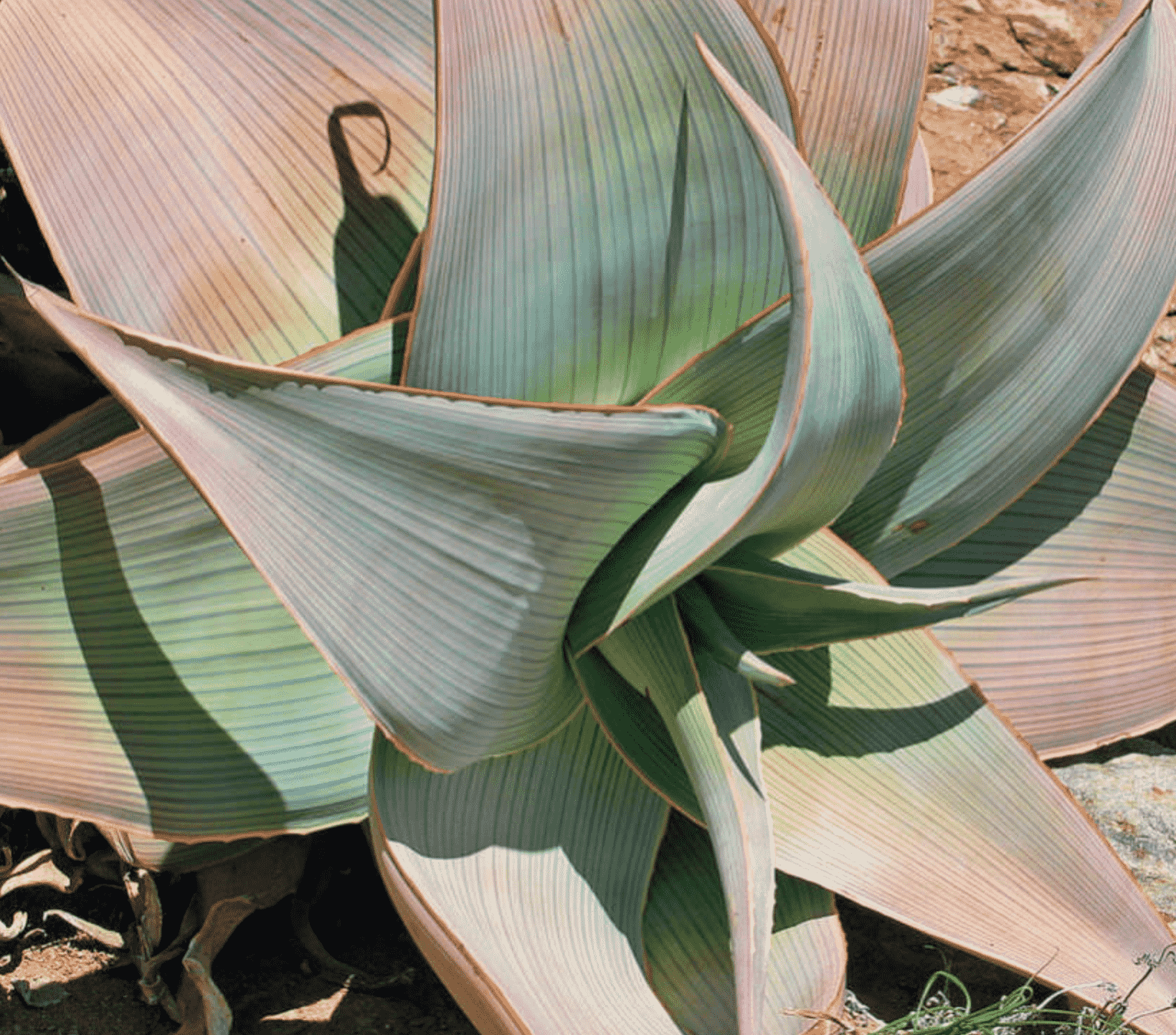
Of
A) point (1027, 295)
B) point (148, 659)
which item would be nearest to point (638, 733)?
point (148, 659)

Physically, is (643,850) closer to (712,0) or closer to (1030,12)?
(712,0)

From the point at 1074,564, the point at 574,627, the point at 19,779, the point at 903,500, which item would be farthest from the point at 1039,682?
the point at 19,779

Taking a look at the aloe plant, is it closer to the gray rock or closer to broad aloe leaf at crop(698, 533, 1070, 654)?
broad aloe leaf at crop(698, 533, 1070, 654)

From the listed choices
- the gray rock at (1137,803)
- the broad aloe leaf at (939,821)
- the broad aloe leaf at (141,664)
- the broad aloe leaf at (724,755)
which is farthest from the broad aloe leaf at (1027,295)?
the broad aloe leaf at (141,664)

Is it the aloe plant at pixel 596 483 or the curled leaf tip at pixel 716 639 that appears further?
the curled leaf tip at pixel 716 639

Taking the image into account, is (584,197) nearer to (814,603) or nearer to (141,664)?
(814,603)

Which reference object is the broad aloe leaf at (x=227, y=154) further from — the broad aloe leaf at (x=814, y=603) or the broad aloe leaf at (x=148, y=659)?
the broad aloe leaf at (x=814, y=603)

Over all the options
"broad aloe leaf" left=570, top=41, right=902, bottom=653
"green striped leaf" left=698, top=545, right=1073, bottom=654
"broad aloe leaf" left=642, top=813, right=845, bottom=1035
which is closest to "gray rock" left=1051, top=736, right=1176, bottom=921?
"broad aloe leaf" left=642, top=813, right=845, bottom=1035
